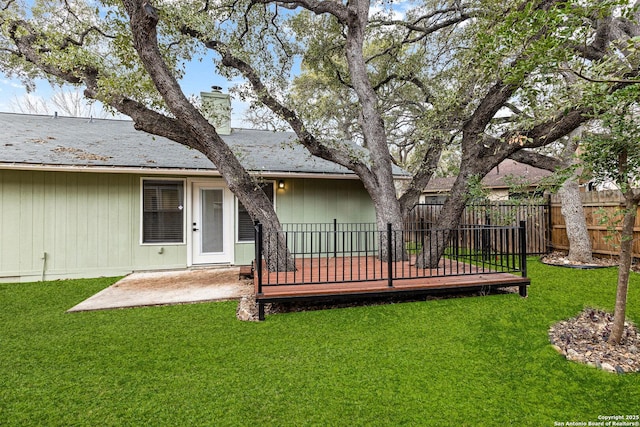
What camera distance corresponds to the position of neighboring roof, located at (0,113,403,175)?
5.86 metres

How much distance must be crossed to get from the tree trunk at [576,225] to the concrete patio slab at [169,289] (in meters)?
7.23

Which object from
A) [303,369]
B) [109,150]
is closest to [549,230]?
[303,369]

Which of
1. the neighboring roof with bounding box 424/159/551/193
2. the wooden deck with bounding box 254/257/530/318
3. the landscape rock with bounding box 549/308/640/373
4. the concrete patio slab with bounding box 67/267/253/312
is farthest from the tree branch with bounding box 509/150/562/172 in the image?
the concrete patio slab with bounding box 67/267/253/312

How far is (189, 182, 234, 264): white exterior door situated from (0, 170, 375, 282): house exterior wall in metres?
Answer: 0.37

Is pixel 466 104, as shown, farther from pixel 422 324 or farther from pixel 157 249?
pixel 157 249

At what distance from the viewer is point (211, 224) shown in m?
6.93

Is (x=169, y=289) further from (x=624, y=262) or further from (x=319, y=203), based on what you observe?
(x=624, y=262)

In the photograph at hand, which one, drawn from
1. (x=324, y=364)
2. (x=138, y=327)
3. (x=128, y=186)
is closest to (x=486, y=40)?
(x=324, y=364)

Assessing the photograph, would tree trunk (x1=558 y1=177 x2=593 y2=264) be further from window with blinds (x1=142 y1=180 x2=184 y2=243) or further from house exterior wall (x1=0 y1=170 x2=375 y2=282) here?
house exterior wall (x1=0 y1=170 x2=375 y2=282)

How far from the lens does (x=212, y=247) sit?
698 cm

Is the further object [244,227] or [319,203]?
[319,203]

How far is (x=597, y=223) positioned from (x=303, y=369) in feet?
26.1

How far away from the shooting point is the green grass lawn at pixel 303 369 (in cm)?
210

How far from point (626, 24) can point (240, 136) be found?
29.6 ft
